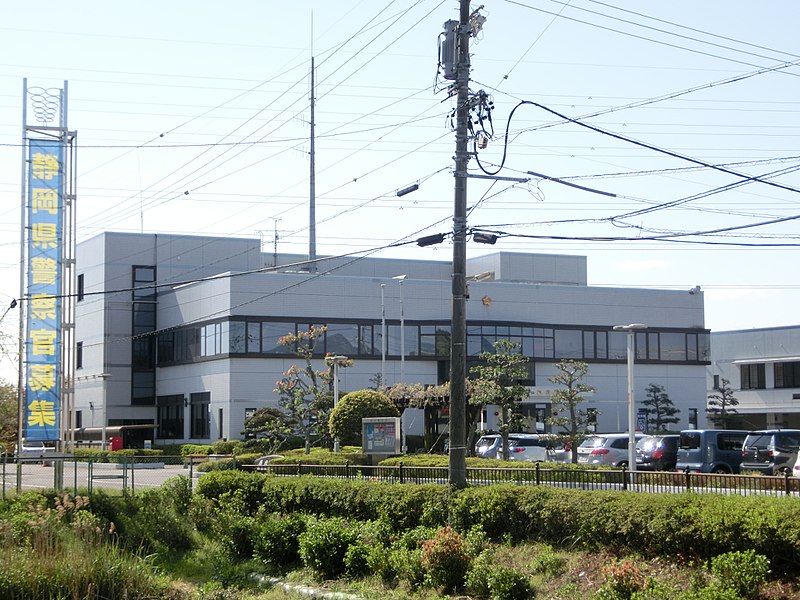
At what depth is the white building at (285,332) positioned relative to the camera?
60.0 meters

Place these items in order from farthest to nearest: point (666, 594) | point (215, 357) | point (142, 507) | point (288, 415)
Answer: point (215, 357), point (288, 415), point (142, 507), point (666, 594)

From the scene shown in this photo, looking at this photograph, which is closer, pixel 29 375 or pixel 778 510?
pixel 778 510

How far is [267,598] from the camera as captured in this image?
18625 millimetres

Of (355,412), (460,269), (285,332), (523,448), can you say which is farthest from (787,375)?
(460,269)

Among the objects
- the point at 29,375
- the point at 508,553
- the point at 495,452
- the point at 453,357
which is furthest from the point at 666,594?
the point at 29,375

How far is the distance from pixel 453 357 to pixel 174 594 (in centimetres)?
678

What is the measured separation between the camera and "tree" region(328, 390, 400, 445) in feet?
142

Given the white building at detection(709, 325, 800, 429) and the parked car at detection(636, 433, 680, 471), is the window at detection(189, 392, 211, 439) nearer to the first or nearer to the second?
the parked car at detection(636, 433, 680, 471)

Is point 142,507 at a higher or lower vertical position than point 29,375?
lower

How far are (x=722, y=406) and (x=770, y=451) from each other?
39843 millimetres

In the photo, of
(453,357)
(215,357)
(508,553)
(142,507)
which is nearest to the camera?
(508,553)

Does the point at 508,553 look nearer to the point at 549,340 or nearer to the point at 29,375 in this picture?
the point at 29,375

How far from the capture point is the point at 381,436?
36406 mm

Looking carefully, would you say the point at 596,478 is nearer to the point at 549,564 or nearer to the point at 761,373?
the point at 549,564
